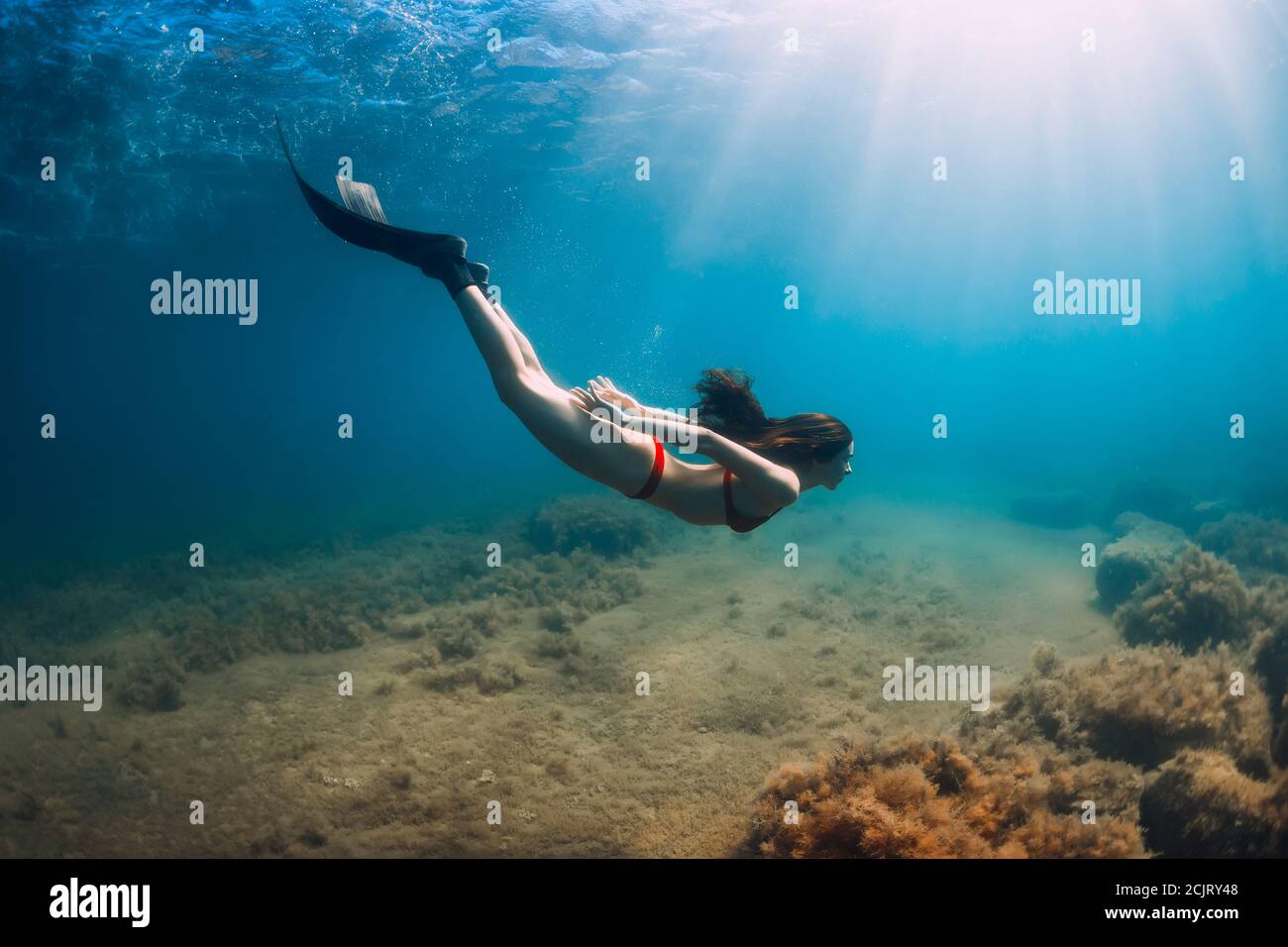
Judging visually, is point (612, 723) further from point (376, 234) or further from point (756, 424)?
point (376, 234)

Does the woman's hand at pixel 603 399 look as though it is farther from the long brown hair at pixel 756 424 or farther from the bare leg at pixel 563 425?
the long brown hair at pixel 756 424

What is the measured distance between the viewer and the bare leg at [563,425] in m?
3.82

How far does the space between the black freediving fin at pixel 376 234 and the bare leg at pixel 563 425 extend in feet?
2.74

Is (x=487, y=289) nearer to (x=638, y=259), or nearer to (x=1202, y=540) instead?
(x=1202, y=540)

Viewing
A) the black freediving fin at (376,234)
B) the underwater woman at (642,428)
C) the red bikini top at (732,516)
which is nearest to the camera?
the underwater woman at (642,428)

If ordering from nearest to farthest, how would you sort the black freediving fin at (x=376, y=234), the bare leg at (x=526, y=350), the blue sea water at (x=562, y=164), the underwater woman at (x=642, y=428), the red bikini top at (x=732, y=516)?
1. the underwater woman at (x=642, y=428)
2. the red bikini top at (x=732, y=516)
3. the bare leg at (x=526, y=350)
4. the black freediving fin at (x=376, y=234)
5. the blue sea water at (x=562, y=164)

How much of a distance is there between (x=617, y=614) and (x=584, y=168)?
27017mm

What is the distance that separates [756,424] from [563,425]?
1510 mm

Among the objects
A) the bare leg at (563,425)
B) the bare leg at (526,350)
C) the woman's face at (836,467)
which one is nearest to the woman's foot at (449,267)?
the bare leg at (526,350)

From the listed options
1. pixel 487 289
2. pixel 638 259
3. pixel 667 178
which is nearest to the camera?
pixel 487 289

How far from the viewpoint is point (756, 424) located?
4.48 m

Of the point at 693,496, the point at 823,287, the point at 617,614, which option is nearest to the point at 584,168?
the point at 617,614

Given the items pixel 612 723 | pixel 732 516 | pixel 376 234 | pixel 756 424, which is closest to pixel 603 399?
pixel 732 516
